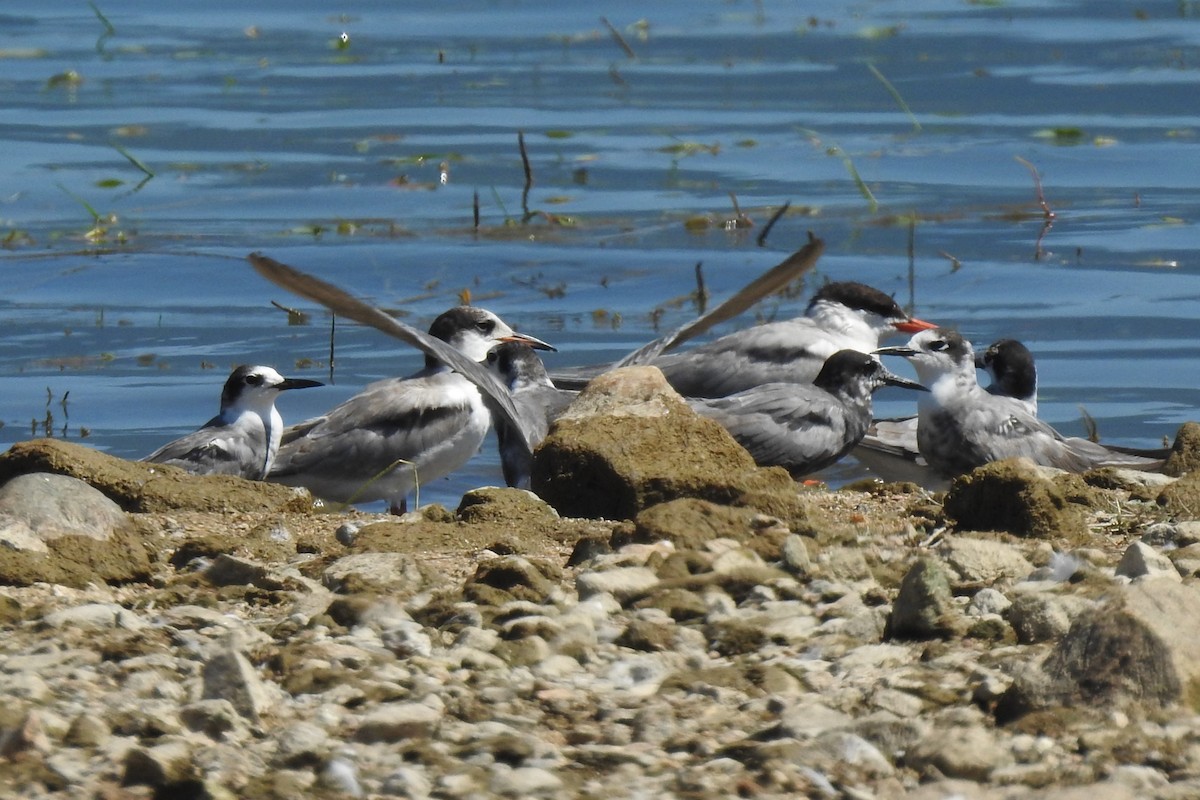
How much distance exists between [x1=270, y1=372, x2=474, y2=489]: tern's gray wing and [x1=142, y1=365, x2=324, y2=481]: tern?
17 cm

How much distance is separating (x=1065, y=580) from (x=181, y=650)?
2.04m

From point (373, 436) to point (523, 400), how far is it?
71 cm

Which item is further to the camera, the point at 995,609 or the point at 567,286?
the point at 567,286

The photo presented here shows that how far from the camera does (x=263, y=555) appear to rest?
5.63m

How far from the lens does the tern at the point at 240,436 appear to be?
29.7 feet

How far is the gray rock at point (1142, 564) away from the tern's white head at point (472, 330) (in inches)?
239

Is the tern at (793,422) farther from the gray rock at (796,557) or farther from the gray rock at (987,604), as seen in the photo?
the gray rock at (987,604)

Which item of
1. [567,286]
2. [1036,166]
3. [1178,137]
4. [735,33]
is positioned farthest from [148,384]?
[735,33]

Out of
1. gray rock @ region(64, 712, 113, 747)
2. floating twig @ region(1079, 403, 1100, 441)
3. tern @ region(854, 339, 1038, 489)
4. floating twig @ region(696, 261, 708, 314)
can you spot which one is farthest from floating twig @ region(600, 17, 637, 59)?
gray rock @ region(64, 712, 113, 747)

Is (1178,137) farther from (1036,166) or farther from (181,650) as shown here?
(181,650)

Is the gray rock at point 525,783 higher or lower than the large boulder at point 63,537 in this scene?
lower

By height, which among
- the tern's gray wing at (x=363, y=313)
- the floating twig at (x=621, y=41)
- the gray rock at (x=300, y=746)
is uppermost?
the floating twig at (x=621, y=41)

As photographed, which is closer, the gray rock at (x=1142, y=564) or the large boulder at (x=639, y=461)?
the gray rock at (x=1142, y=564)

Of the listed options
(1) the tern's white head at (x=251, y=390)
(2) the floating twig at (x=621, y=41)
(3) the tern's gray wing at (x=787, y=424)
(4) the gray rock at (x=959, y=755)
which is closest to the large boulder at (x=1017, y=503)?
(4) the gray rock at (x=959, y=755)
